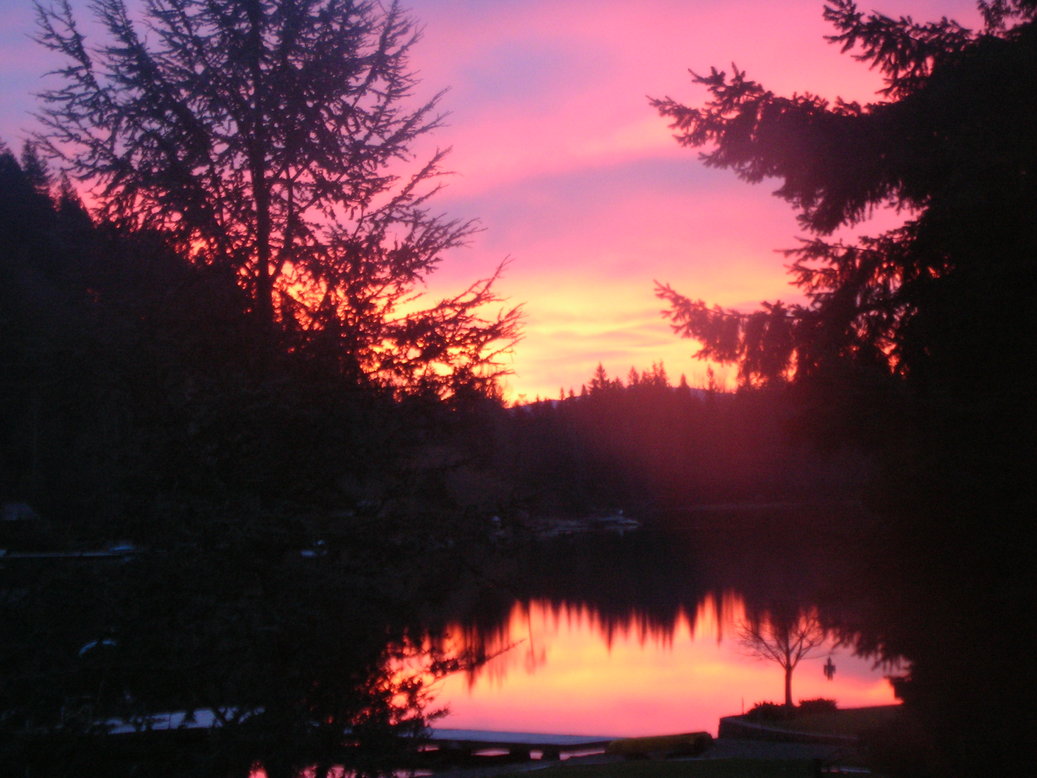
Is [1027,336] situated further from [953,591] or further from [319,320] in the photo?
[319,320]

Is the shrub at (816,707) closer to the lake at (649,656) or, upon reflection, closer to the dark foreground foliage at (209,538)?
the lake at (649,656)

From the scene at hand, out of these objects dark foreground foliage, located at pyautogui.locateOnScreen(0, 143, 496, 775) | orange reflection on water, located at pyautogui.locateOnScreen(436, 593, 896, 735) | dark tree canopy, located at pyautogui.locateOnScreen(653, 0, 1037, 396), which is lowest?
orange reflection on water, located at pyautogui.locateOnScreen(436, 593, 896, 735)

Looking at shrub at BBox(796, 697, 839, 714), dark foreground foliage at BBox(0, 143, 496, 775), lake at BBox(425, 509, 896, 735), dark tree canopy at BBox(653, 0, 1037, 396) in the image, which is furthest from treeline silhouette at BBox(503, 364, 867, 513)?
dark foreground foliage at BBox(0, 143, 496, 775)

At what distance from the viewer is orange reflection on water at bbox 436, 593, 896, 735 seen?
30125 mm

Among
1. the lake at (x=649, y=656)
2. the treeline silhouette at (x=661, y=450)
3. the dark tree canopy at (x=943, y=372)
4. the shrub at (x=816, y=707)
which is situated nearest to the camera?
the dark tree canopy at (x=943, y=372)

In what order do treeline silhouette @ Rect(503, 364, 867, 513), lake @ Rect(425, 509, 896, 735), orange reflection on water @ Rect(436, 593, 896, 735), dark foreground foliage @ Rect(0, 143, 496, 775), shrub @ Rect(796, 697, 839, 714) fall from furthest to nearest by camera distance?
treeline silhouette @ Rect(503, 364, 867, 513) → lake @ Rect(425, 509, 896, 735) → orange reflection on water @ Rect(436, 593, 896, 735) → shrub @ Rect(796, 697, 839, 714) → dark foreground foliage @ Rect(0, 143, 496, 775)

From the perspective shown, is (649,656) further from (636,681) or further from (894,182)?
(894,182)

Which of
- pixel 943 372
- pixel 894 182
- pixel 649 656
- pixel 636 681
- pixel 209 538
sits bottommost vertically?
pixel 636 681

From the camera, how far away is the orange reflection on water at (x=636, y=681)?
30125 mm

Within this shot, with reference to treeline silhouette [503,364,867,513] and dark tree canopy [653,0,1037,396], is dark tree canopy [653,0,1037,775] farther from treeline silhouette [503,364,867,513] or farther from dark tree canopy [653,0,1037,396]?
treeline silhouette [503,364,867,513]

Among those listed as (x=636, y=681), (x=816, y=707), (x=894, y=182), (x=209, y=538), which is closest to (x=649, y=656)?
(x=636, y=681)

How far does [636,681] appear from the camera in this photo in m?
33.9

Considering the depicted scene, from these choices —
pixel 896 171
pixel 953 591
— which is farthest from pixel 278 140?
pixel 953 591

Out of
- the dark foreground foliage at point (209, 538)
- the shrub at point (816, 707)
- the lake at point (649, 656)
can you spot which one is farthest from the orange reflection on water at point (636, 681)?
the dark foreground foliage at point (209, 538)
